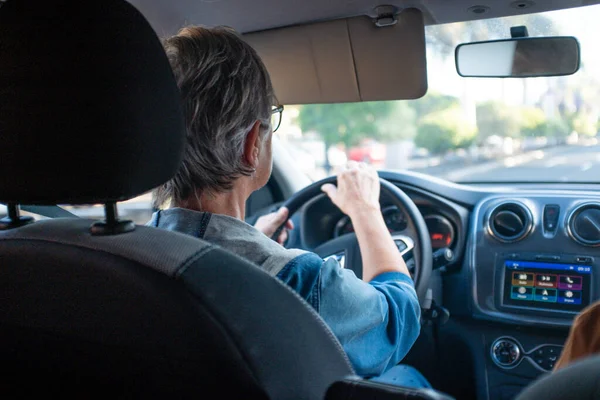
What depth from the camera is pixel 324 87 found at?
3.38m

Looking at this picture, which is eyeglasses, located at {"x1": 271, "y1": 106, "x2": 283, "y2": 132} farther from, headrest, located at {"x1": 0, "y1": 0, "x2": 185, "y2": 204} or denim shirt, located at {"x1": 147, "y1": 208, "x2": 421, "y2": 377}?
headrest, located at {"x1": 0, "y1": 0, "x2": 185, "y2": 204}

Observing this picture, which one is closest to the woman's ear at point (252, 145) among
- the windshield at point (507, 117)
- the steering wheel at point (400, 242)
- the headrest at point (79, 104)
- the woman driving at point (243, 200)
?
the woman driving at point (243, 200)

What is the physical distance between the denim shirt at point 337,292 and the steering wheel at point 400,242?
2.98 ft

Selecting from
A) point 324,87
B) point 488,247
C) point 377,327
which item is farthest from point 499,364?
point 377,327

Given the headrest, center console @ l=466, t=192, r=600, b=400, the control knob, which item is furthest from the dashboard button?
the headrest

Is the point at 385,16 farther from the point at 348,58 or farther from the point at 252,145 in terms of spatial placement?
the point at 252,145

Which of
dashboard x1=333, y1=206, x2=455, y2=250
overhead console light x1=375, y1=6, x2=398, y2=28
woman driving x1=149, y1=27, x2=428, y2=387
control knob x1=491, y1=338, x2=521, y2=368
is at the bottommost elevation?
control knob x1=491, y1=338, x2=521, y2=368

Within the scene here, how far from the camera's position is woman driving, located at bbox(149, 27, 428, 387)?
1.68 meters

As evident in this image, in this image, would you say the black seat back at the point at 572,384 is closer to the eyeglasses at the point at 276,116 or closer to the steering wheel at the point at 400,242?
the eyeglasses at the point at 276,116

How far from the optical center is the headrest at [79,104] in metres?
1.33

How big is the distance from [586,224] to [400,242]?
2.74ft

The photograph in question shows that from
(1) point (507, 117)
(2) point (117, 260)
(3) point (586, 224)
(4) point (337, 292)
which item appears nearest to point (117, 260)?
(2) point (117, 260)

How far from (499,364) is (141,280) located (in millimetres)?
2388

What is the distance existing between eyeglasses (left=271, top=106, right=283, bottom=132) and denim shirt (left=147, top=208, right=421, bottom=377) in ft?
1.41
